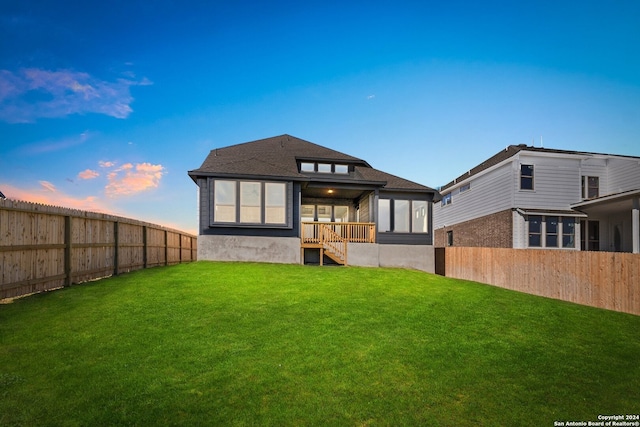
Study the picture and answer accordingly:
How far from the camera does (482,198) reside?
23.9 metres

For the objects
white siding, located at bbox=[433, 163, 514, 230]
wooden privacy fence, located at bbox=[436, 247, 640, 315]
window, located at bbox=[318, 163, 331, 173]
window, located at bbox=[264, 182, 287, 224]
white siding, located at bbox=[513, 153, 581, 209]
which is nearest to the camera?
wooden privacy fence, located at bbox=[436, 247, 640, 315]

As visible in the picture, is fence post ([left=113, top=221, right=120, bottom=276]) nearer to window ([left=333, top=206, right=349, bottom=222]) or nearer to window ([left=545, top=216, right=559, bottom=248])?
window ([left=333, top=206, right=349, bottom=222])

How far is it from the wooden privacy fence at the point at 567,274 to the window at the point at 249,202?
1040cm

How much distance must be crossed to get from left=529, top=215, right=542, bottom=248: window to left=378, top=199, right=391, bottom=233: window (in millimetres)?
9079

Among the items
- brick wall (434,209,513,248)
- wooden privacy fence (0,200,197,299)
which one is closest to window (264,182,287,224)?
wooden privacy fence (0,200,197,299)

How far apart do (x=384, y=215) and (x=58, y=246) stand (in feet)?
51.0

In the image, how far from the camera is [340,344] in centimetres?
622

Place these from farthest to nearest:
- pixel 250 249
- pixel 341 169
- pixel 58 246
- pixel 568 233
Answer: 1. pixel 568 233
2. pixel 341 169
3. pixel 250 249
4. pixel 58 246

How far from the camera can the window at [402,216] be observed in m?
19.8

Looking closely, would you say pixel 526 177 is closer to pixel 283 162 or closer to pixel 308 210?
pixel 308 210

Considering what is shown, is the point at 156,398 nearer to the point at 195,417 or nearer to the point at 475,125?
the point at 195,417

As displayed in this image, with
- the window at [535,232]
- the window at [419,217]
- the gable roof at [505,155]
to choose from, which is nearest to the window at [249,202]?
the window at [419,217]

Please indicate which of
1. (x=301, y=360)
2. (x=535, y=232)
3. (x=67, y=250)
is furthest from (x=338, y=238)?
(x=535, y=232)

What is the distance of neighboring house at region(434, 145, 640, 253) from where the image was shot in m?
20.5
